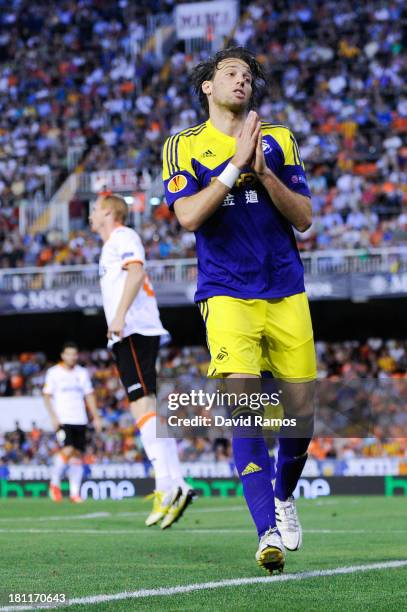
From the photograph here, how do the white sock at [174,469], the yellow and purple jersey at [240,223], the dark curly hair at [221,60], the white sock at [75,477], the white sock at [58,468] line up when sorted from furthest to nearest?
the white sock at [58,468], the white sock at [75,477], the white sock at [174,469], the dark curly hair at [221,60], the yellow and purple jersey at [240,223]

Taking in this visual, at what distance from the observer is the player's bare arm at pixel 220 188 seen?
5438mm

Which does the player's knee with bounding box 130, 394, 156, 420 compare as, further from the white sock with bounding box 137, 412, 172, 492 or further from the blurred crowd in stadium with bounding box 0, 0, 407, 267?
the blurred crowd in stadium with bounding box 0, 0, 407, 267

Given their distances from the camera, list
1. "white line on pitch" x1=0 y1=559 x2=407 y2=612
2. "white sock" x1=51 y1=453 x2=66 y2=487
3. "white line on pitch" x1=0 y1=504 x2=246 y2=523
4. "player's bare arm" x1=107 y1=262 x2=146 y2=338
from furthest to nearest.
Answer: "white sock" x1=51 y1=453 x2=66 y2=487 < "white line on pitch" x1=0 y1=504 x2=246 y2=523 < "player's bare arm" x1=107 y1=262 x2=146 y2=338 < "white line on pitch" x1=0 y1=559 x2=407 y2=612

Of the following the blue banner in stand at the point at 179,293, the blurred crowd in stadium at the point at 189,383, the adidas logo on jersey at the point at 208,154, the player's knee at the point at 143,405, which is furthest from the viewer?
the blue banner in stand at the point at 179,293

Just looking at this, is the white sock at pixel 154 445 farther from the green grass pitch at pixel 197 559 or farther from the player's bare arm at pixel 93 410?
the player's bare arm at pixel 93 410

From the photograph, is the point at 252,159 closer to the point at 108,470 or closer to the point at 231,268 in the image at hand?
Answer: the point at 231,268

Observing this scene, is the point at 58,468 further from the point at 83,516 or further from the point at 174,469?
the point at 174,469

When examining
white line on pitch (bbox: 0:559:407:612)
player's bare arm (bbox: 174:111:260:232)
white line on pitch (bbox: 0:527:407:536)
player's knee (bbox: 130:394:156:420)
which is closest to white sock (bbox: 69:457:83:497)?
white line on pitch (bbox: 0:527:407:536)

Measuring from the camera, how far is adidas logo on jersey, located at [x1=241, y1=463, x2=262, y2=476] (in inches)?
210

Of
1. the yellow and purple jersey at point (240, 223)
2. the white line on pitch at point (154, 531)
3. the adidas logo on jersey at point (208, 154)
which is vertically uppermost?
the adidas logo on jersey at point (208, 154)

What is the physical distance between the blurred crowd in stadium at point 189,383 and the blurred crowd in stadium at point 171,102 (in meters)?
2.49

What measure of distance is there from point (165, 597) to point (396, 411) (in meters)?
14.7

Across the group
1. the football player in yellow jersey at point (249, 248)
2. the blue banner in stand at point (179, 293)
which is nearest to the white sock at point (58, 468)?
the blue banner in stand at point (179, 293)

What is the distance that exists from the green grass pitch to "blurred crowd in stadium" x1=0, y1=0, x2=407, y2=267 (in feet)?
47.7
